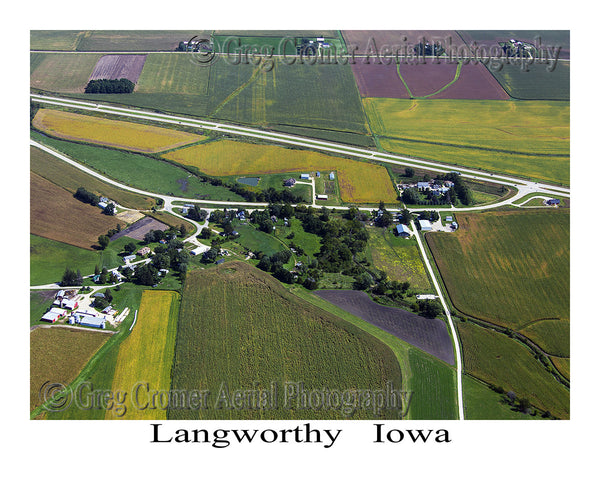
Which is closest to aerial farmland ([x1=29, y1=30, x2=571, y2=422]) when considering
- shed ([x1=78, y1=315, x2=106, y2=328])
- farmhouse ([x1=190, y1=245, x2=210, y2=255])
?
shed ([x1=78, y1=315, x2=106, y2=328])

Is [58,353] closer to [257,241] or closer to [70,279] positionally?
[70,279]

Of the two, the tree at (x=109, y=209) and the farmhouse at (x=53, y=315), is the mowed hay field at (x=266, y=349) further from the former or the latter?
the tree at (x=109, y=209)

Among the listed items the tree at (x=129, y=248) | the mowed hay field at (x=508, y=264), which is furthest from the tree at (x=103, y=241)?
the mowed hay field at (x=508, y=264)

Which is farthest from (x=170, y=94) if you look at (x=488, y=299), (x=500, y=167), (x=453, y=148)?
(x=488, y=299)

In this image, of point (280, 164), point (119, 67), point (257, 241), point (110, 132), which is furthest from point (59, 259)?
point (119, 67)

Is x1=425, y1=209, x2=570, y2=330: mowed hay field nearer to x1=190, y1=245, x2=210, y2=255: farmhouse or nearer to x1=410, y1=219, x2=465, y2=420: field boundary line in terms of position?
x1=410, y1=219, x2=465, y2=420: field boundary line
